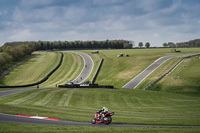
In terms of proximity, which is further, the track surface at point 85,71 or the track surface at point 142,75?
the track surface at point 85,71

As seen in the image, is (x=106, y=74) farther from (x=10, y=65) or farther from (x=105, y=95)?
(x=10, y=65)

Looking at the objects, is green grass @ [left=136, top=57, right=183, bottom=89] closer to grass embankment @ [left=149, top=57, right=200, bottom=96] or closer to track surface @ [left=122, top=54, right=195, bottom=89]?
track surface @ [left=122, top=54, right=195, bottom=89]

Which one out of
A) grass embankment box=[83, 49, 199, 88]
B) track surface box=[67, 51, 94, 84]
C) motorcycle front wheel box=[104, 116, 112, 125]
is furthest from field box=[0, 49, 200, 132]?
track surface box=[67, 51, 94, 84]

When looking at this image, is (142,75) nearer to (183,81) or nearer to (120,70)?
(120,70)

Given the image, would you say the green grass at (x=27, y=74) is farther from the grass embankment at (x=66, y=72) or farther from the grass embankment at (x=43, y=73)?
the grass embankment at (x=66, y=72)

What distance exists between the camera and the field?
27.6 metres

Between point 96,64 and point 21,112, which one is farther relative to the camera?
point 96,64

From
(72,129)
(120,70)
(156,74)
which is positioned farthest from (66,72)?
(72,129)

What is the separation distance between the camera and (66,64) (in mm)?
126750

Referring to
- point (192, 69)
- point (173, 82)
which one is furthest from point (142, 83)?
point (192, 69)

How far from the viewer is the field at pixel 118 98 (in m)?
27.6

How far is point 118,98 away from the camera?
164 feet

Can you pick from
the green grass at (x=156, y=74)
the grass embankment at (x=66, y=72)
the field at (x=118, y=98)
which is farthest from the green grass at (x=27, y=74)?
the green grass at (x=156, y=74)

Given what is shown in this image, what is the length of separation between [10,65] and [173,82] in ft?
323
